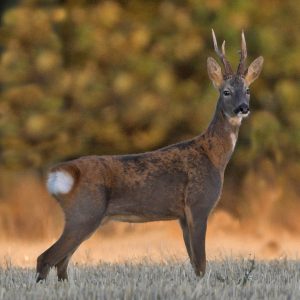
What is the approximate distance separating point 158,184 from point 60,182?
2.86ft

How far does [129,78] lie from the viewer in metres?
14.0

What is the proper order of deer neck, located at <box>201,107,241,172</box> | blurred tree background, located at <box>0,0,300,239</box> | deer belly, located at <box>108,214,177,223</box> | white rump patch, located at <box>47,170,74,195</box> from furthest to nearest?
blurred tree background, located at <box>0,0,300,239</box> → deer neck, located at <box>201,107,241,172</box> → deer belly, located at <box>108,214,177,223</box> → white rump patch, located at <box>47,170,74,195</box>

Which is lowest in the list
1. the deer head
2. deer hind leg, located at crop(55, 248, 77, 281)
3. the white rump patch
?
deer hind leg, located at crop(55, 248, 77, 281)

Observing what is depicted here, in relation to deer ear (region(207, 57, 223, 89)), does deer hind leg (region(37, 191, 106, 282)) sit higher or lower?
lower

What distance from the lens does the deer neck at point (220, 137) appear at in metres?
10.0

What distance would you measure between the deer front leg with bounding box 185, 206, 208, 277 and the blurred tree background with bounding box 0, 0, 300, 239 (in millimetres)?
4345

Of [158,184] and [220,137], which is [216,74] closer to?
[220,137]

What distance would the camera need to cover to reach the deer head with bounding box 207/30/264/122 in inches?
391

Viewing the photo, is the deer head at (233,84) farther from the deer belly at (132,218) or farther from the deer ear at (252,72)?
the deer belly at (132,218)

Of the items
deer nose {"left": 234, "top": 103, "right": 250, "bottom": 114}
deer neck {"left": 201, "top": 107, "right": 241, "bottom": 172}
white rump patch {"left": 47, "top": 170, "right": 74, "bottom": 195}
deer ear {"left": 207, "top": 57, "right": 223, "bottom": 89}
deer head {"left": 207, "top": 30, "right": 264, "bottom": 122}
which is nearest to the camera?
white rump patch {"left": 47, "top": 170, "right": 74, "bottom": 195}

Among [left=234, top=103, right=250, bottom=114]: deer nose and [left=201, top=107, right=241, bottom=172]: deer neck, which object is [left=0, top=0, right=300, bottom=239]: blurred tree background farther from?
[left=234, top=103, right=250, bottom=114]: deer nose

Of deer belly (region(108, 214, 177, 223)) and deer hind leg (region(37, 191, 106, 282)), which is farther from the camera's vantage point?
deer belly (region(108, 214, 177, 223))

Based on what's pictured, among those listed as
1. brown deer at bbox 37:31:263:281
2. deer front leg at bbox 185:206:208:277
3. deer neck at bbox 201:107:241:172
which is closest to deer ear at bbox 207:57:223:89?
brown deer at bbox 37:31:263:281

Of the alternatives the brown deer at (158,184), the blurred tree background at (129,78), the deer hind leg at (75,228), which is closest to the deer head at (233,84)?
the brown deer at (158,184)
